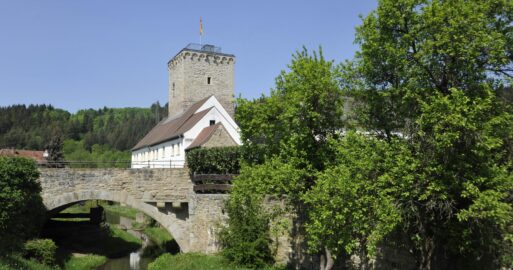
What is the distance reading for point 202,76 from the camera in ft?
138

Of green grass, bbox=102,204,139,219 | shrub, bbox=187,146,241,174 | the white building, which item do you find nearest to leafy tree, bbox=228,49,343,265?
shrub, bbox=187,146,241,174

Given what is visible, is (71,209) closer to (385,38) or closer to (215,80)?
(215,80)

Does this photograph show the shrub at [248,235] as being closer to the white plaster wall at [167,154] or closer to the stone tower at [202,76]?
the white plaster wall at [167,154]

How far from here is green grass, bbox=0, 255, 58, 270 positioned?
15.5 meters

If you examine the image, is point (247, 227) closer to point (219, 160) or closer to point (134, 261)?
point (219, 160)

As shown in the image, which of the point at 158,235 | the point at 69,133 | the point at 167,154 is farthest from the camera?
the point at 69,133

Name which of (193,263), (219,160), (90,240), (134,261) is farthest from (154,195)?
(90,240)

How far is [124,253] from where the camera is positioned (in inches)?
1073

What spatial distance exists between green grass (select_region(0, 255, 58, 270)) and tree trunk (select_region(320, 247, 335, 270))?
415 inches

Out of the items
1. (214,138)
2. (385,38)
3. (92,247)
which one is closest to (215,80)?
(214,138)

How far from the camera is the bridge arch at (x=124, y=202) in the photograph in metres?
19.7

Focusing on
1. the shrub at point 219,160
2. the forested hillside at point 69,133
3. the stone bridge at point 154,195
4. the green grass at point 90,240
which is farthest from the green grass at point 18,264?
the forested hillside at point 69,133

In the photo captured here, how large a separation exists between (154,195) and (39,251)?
5.23 m

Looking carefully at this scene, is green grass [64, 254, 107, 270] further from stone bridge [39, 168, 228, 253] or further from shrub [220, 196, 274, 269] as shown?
shrub [220, 196, 274, 269]
